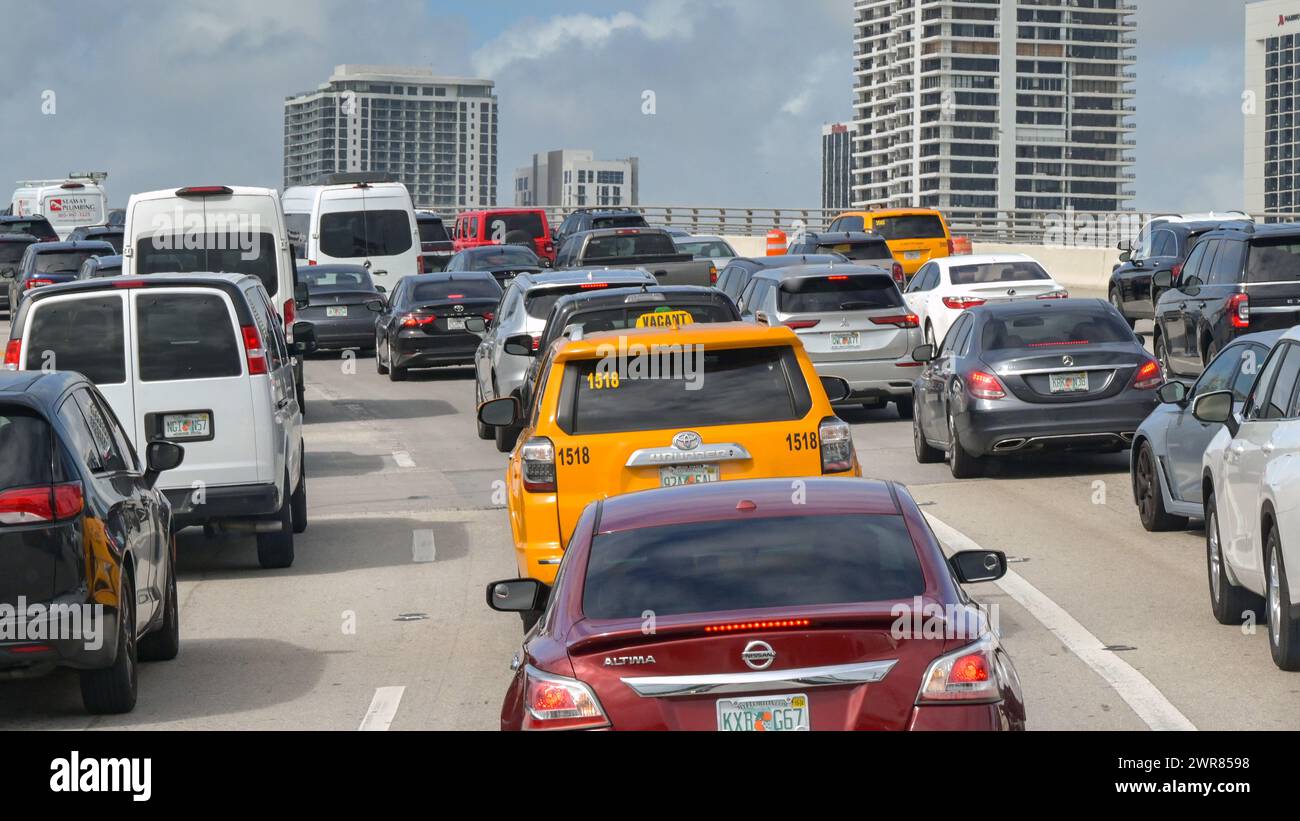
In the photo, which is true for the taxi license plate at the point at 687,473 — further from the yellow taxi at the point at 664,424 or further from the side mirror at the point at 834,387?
the side mirror at the point at 834,387

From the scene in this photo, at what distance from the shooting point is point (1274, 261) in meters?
21.8

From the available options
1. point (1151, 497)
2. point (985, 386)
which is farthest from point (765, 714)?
point (985, 386)

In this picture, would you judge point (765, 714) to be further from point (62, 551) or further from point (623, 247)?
point (623, 247)

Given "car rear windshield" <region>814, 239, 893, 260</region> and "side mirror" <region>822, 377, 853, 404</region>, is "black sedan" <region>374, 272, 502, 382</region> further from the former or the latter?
"side mirror" <region>822, 377, 853, 404</region>

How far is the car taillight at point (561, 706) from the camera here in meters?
5.93

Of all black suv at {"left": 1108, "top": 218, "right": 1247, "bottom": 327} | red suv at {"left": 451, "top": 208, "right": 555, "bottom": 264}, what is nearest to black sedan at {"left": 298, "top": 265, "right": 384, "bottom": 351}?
black suv at {"left": 1108, "top": 218, "right": 1247, "bottom": 327}

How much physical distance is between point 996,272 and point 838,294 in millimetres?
7915

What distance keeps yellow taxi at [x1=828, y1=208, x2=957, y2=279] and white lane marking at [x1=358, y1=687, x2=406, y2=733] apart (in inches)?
1386

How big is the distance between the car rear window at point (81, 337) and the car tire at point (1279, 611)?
7653 mm

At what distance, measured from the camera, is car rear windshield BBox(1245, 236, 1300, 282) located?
21.7 metres

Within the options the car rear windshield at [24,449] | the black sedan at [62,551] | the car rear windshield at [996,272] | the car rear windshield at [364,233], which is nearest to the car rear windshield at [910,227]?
the car rear windshield at [364,233]

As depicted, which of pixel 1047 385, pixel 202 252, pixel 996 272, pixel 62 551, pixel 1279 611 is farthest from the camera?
pixel 996 272
